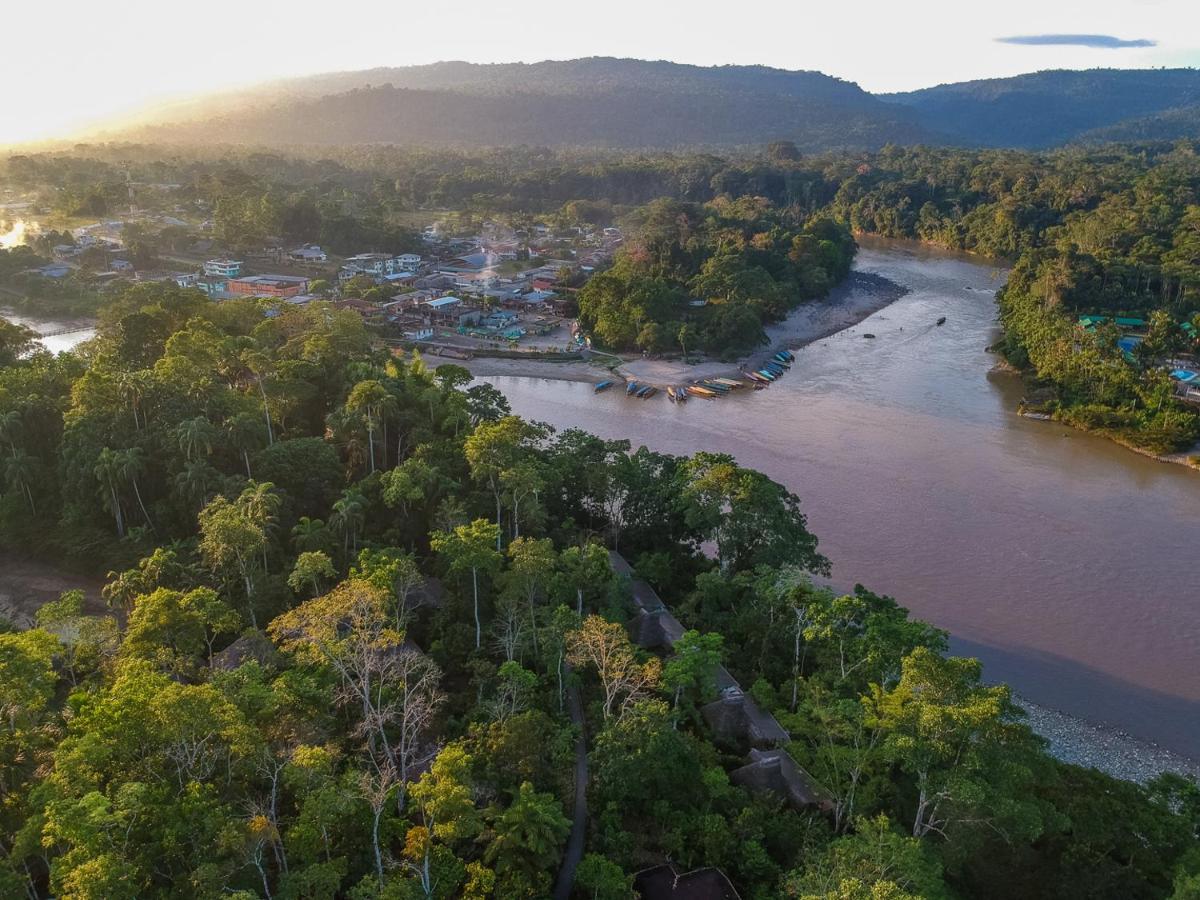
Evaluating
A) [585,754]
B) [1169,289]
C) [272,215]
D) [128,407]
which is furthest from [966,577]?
[272,215]

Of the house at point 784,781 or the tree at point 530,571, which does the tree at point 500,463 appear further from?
the house at point 784,781

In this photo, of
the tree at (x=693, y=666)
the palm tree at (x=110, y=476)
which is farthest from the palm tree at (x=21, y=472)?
the tree at (x=693, y=666)

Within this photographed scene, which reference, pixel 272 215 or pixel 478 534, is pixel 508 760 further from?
pixel 272 215

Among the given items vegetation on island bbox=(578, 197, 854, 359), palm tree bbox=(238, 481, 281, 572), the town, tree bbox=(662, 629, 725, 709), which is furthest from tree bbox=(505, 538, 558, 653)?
vegetation on island bbox=(578, 197, 854, 359)

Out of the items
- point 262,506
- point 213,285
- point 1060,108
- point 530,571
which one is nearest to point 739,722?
point 530,571

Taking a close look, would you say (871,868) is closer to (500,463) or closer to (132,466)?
(500,463)

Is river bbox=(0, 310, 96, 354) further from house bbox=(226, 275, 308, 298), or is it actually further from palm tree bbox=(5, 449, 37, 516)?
palm tree bbox=(5, 449, 37, 516)
